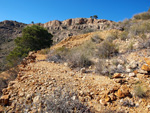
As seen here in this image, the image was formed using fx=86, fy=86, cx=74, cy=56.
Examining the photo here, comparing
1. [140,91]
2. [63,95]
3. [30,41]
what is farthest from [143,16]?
[30,41]

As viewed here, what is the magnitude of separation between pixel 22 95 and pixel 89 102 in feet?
4.91

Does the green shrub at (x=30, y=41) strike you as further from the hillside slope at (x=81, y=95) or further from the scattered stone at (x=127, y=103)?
the scattered stone at (x=127, y=103)

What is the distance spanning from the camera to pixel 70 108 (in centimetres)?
145

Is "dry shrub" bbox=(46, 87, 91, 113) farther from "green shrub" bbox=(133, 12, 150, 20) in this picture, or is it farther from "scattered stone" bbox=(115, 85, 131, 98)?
"green shrub" bbox=(133, 12, 150, 20)

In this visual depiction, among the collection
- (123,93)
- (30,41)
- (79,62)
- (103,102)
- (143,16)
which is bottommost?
(103,102)

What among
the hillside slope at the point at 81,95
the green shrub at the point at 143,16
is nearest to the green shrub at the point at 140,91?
the hillside slope at the point at 81,95

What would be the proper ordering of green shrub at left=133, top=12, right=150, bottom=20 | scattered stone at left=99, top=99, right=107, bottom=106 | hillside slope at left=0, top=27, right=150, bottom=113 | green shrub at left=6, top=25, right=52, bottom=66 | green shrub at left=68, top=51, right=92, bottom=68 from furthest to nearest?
1. green shrub at left=6, top=25, right=52, bottom=66
2. green shrub at left=133, top=12, right=150, bottom=20
3. green shrub at left=68, top=51, right=92, bottom=68
4. scattered stone at left=99, top=99, right=107, bottom=106
5. hillside slope at left=0, top=27, right=150, bottom=113

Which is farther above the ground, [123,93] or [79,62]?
[79,62]

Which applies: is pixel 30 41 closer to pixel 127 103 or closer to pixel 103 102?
pixel 103 102

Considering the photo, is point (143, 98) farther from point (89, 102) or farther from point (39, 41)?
point (39, 41)

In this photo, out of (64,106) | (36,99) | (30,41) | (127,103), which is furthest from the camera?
(30,41)

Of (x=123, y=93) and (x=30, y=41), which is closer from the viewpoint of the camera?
(x=123, y=93)

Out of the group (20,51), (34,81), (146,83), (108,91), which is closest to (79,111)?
(108,91)

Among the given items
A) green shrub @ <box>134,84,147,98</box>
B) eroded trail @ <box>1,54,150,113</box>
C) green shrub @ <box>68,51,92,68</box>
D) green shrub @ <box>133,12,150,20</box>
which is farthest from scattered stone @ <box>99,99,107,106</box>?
green shrub @ <box>133,12,150,20</box>
